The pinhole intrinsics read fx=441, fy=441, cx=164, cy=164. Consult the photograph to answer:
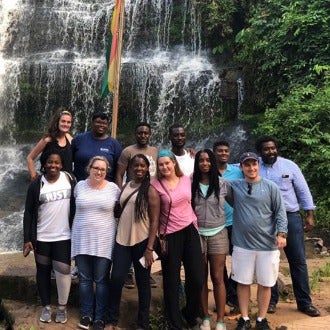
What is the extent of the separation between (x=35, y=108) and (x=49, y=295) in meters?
10.4

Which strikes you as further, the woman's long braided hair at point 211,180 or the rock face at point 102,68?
the rock face at point 102,68

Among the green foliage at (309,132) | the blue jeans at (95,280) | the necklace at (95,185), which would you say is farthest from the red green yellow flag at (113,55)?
the green foliage at (309,132)

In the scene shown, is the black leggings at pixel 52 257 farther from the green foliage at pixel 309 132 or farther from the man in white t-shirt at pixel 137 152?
the green foliage at pixel 309 132

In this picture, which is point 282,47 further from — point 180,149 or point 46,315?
point 46,315

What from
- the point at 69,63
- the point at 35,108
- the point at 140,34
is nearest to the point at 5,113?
the point at 35,108

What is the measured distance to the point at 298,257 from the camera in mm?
4172

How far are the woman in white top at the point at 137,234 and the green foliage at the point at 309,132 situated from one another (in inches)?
216

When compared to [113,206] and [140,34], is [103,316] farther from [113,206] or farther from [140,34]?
[140,34]

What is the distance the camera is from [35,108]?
1343 cm

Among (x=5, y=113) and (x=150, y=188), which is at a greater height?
(x=5, y=113)

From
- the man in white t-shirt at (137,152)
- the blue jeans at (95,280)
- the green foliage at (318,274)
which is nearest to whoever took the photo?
the blue jeans at (95,280)

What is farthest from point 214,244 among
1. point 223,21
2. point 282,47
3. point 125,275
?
point 223,21

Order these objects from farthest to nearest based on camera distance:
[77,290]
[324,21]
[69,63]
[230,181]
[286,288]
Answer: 1. [69,63]
2. [324,21]
3. [286,288]
4. [77,290]
5. [230,181]

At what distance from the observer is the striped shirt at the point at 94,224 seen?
3.67m
